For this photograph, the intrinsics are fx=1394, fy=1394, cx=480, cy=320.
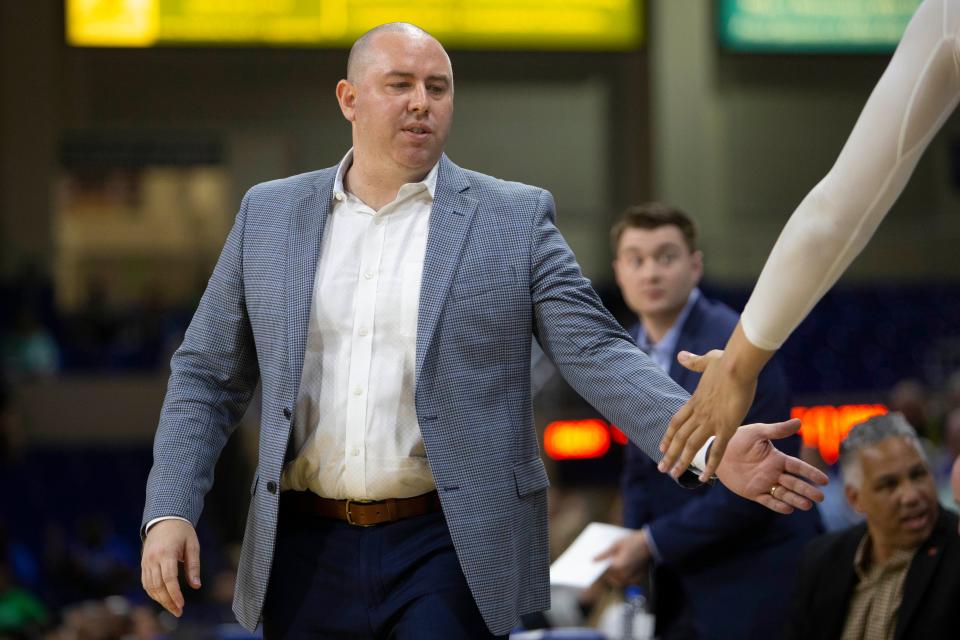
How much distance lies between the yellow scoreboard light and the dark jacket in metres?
9.96

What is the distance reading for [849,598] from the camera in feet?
13.0

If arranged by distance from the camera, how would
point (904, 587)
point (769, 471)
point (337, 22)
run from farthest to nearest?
point (337, 22) < point (904, 587) < point (769, 471)

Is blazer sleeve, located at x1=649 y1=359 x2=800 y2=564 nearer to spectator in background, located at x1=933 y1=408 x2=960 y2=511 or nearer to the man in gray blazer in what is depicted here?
the man in gray blazer

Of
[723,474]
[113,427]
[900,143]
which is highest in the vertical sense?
[900,143]

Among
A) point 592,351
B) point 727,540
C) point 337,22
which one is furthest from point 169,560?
point 337,22

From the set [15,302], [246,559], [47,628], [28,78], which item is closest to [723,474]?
[246,559]

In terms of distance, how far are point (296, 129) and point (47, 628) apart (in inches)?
361

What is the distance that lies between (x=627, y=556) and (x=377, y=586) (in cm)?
136

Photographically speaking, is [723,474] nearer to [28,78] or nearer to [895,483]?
[895,483]

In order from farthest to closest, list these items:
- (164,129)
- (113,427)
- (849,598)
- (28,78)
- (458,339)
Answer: (164,129) → (28,78) → (113,427) → (849,598) → (458,339)

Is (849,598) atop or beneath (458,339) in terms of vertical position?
beneath

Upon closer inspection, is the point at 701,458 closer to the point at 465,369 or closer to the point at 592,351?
the point at 592,351

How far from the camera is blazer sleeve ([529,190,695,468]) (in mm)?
2938

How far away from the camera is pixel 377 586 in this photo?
9.80ft
